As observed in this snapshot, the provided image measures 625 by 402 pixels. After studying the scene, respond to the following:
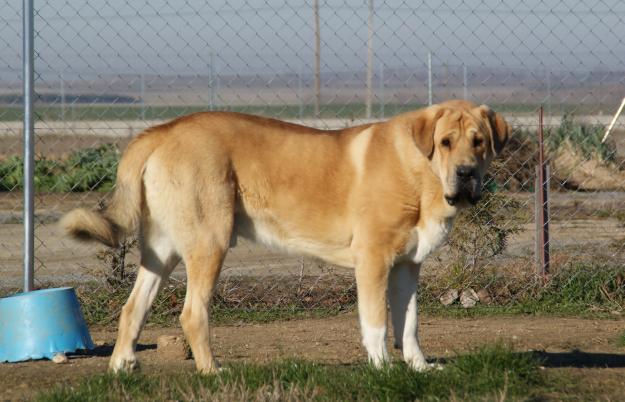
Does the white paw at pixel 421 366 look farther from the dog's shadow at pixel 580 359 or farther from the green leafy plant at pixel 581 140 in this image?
the green leafy plant at pixel 581 140

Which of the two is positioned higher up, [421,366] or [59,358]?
[421,366]

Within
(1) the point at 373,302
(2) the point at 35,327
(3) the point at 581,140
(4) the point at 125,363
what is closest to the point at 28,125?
(2) the point at 35,327

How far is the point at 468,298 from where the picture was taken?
324 inches

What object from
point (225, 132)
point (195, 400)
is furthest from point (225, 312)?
point (195, 400)

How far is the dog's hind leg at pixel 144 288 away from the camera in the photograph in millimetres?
5797

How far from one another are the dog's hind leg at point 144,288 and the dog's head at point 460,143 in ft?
5.25

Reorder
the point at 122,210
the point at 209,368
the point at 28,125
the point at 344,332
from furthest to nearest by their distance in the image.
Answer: the point at 344,332
the point at 28,125
the point at 122,210
the point at 209,368

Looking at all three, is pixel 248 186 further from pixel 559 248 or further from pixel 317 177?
pixel 559 248

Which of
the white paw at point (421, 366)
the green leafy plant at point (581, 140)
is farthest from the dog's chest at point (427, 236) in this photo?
A: the green leafy plant at point (581, 140)

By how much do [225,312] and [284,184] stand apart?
2.37m

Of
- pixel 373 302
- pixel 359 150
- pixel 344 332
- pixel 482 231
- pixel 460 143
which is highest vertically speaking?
pixel 460 143

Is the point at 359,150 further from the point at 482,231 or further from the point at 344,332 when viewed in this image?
the point at 482,231

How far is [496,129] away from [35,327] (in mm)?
3131

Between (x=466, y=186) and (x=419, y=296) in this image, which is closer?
(x=466, y=186)
